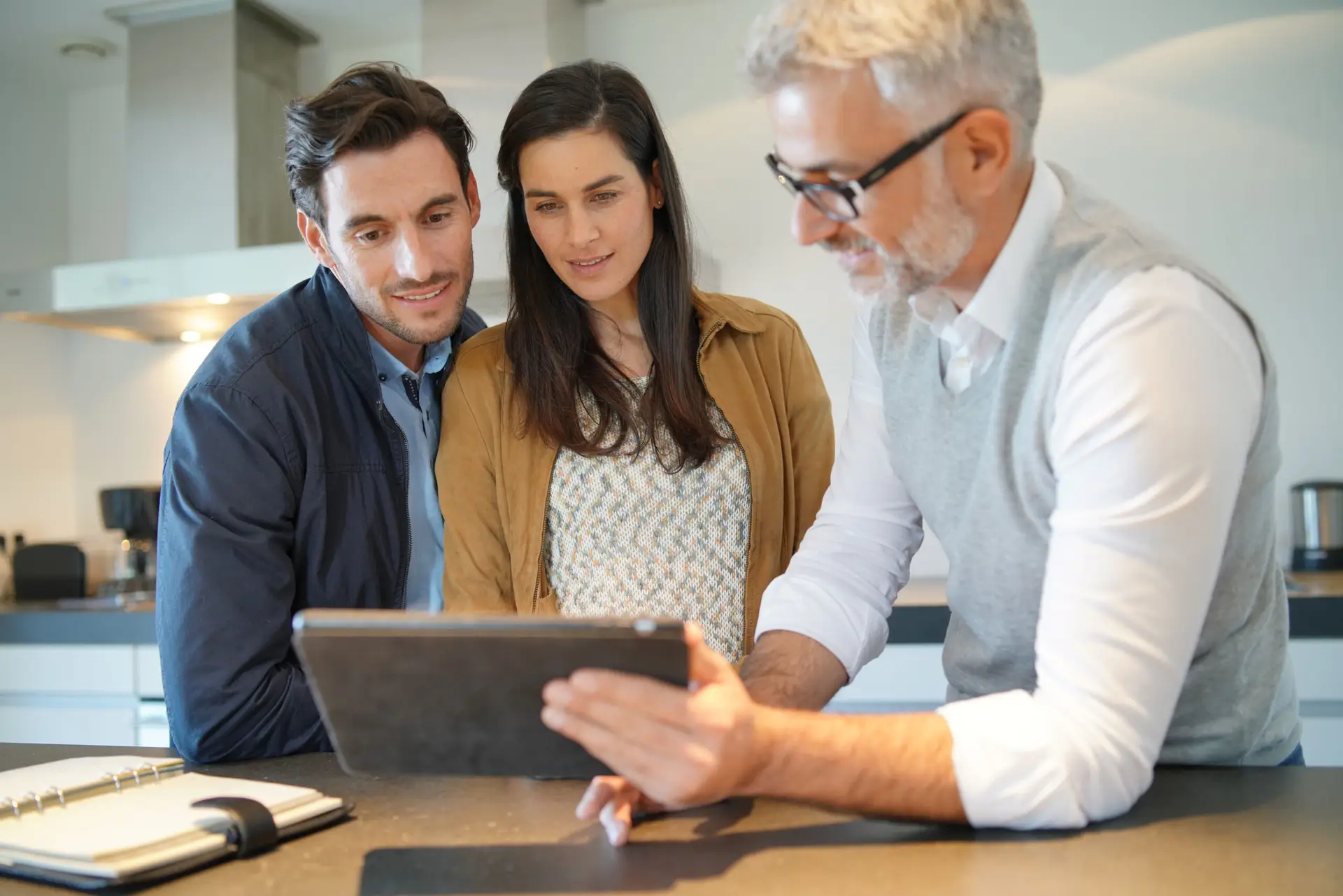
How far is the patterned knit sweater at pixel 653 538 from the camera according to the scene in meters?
1.59

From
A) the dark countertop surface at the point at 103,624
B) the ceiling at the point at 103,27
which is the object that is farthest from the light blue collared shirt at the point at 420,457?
the ceiling at the point at 103,27

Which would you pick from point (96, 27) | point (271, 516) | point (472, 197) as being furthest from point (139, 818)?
point (96, 27)

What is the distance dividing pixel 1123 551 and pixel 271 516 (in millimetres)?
1022

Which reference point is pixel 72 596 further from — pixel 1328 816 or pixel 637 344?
pixel 1328 816

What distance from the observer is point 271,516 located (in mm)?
1458

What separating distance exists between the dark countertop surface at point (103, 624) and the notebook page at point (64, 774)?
6.20 feet

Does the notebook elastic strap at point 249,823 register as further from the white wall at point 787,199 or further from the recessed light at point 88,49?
the recessed light at point 88,49

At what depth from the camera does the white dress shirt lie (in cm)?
85

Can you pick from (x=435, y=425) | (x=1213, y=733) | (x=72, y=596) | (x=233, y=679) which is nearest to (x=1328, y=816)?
(x=1213, y=733)

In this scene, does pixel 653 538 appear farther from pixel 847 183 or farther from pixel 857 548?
pixel 847 183

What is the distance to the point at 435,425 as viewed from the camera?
170cm

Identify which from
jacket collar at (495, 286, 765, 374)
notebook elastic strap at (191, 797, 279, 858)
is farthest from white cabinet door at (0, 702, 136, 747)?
notebook elastic strap at (191, 797, 279, 858)

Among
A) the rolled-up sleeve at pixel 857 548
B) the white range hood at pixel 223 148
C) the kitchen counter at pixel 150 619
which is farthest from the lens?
the white range hood at pixel 223 148

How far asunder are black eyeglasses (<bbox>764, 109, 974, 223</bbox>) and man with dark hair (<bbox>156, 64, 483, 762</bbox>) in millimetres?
696
